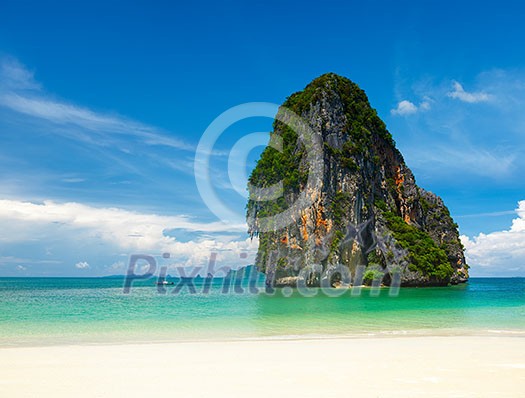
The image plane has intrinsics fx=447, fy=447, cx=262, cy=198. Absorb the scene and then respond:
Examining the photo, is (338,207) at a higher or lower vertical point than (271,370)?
higher

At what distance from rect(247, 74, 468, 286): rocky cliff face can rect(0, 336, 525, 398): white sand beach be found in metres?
31.2

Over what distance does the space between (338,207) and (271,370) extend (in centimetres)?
3672

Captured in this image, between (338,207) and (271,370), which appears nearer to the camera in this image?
(271,370)

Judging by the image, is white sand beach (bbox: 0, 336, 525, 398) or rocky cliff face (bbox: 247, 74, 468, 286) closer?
white sand beach (bbox: 0, 336, 525, 398)

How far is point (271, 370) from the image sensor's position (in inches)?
286

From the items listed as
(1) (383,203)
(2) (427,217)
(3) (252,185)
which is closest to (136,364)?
(3) (252,185)

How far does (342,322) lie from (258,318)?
3.37 m

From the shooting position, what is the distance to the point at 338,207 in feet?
142

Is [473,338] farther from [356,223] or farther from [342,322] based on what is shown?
[356,223]

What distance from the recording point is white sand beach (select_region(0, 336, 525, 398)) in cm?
600

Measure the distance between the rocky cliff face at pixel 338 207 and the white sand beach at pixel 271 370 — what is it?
3116 centimetres

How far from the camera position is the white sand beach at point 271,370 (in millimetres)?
6004

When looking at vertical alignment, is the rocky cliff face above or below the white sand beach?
above

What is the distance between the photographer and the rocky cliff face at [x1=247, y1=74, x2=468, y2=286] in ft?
137
